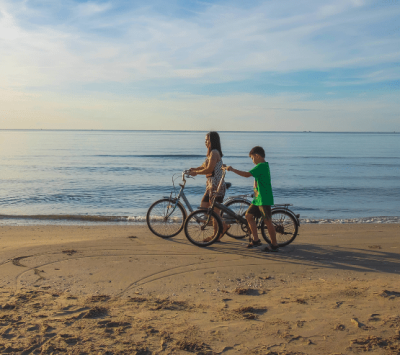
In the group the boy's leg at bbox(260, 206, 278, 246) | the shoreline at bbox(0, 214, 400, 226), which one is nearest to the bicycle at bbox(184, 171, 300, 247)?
the boy's leg at bbox(260, 206, 278, 246)

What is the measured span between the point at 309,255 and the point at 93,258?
3.74 metres

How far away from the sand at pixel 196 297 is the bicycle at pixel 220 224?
0.73 feet

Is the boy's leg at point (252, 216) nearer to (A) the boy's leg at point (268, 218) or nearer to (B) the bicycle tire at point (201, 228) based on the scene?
(A) the boy's leg at point (268, 218)

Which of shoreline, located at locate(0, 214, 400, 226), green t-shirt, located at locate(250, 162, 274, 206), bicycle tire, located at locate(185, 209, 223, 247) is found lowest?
shoreline, located at locate(0, 214, 400, 226)

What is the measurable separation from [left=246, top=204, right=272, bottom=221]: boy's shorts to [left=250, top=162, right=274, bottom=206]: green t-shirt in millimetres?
99

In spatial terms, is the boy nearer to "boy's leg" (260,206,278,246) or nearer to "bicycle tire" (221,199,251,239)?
"boy's leg" (260,206,278,246)

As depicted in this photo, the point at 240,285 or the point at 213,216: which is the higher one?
the point at 213,216

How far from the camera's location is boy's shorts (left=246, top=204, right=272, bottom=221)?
6176mm

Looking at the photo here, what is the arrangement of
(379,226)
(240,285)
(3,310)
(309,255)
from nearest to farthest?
1. (3,310)
2. (240,285)
3. (309,255)
4. (379,226)

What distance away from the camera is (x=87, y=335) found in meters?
3.20

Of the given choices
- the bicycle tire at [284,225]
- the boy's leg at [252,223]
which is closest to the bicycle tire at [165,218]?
the boy's leg at [252,223]

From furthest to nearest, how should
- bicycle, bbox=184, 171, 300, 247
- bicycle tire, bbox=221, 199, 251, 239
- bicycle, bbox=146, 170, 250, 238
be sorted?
bicycle, bbox=146, 170, 250, 238, bicycle tire, bbox=221, 199, 251, 239, bicycle, bbox=184, 171, 300, 247

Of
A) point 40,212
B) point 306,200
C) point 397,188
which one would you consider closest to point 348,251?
point 306,200

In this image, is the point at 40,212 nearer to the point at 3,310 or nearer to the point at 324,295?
the point at 3,310
